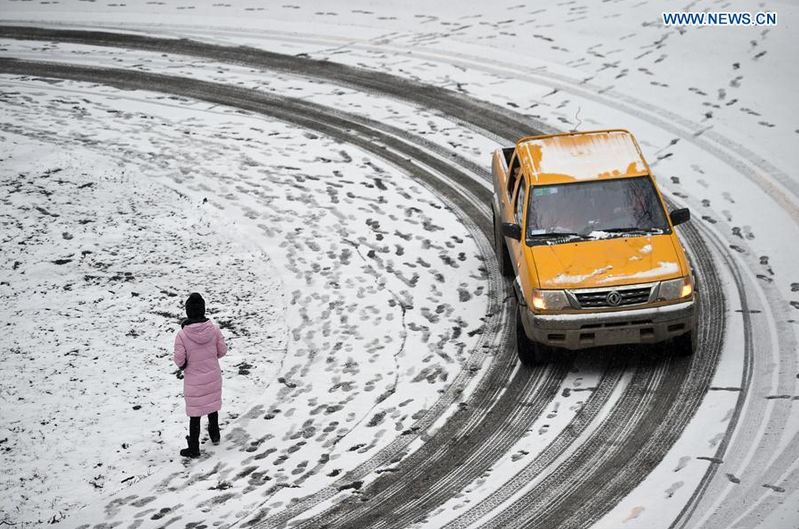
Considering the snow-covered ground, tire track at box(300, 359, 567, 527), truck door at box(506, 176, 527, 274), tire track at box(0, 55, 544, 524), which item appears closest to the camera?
tire track at box(300, 359, 567, 527)

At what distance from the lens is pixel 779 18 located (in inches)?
786

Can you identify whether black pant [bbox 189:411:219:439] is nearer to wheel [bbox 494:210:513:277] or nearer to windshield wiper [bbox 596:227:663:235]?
wheel [bbox 494:210:513:277]

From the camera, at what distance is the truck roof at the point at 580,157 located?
10805 mm

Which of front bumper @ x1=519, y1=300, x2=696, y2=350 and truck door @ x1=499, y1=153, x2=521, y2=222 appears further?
truck door @ x1=499, y1=153, x2=521, y2=222

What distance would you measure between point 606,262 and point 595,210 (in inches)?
34.9

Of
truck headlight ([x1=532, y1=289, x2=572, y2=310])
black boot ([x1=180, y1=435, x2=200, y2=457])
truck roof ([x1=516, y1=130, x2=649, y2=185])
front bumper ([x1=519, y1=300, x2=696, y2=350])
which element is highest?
truck roof ([x1=516, y1=130, x2=649, y2=185])

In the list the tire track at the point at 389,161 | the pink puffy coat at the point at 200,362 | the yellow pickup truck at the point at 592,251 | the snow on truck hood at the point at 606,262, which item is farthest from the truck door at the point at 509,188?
the pink puffy coat at the point at 200,362

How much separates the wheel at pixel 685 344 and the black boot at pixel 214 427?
462 centimetres

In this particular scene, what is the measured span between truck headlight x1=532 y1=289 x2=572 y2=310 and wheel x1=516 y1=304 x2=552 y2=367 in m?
0.46

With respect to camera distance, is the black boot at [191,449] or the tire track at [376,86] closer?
the black boot at [191,449]

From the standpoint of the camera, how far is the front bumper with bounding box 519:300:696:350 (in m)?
9.51

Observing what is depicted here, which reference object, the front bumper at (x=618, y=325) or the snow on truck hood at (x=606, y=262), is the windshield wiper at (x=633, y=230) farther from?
the front bumper at (x=618, y=325)

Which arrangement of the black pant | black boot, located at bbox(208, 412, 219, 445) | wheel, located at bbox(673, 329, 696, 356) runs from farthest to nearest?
1. wheel, located at bbox(673, 329, 696, 356)
2. black boot, located at bbox(208, 412, 219, 445)
3. the black pant

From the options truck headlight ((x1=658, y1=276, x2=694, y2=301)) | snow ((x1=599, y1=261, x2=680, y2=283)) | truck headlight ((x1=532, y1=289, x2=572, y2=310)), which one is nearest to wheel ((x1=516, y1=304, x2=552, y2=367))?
truck headlight ((x1=532, y1=289, x2=572, y2=310))
